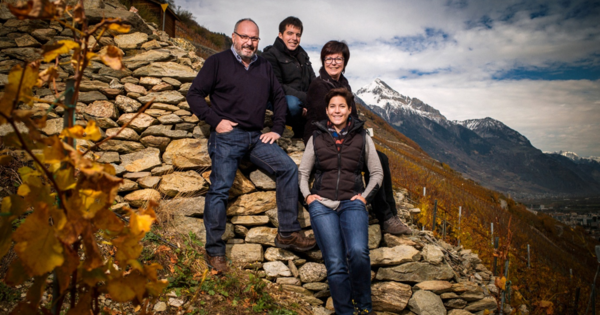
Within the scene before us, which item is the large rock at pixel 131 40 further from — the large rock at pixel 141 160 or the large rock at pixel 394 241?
the large rock at pixel 394 241

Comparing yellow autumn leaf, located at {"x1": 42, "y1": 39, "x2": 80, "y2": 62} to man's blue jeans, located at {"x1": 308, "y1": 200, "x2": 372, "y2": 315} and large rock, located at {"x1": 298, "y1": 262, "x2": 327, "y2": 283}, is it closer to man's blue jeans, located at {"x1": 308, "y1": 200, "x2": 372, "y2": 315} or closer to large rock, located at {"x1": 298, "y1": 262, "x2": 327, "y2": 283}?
man's blue jeans, located at {"x1": 308, "y1": 200, "x2": 372, "y2": 315}

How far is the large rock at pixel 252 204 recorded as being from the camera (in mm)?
3902

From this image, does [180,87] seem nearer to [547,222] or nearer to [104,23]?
[104,23]

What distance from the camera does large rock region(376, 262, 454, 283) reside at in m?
3.81

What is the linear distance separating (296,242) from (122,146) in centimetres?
271

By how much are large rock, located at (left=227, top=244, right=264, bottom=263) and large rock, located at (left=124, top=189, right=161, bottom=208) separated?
1.12m

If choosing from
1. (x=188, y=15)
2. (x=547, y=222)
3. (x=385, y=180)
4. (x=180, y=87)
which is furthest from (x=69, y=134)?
(x=547, y=222)

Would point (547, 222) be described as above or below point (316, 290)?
below

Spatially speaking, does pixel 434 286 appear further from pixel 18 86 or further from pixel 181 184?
pixel 18 86

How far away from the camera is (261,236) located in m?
3.80

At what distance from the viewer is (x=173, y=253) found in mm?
3246

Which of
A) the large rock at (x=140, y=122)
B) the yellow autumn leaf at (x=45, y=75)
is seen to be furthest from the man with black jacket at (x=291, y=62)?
the yellow autumn leaf at (x=45, y=75)

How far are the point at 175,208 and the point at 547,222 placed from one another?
33.3 m

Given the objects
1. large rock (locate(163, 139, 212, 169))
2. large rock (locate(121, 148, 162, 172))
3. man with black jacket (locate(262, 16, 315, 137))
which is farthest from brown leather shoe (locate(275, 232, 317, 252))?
large rock (locate(121, 148, 162, 172))
